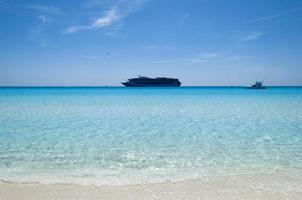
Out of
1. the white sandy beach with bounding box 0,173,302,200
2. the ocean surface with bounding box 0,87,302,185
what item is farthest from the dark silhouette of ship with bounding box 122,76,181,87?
the white sandy beach with bounding box 0,173,302,200

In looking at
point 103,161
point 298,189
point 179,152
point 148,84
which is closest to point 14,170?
point 103,161

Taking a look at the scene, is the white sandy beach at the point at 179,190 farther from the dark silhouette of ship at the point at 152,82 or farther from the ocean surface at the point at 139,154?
the dark silhouette of ship at the point at 152,82

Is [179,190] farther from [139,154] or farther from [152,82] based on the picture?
[152,82]

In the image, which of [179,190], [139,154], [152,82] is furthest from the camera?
→ [152,82]

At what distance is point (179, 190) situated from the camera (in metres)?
4.85

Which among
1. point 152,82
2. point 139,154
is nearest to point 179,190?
point 139,154

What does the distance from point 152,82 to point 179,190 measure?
99366mm

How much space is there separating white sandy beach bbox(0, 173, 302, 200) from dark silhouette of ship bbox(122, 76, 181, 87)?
98271 mm

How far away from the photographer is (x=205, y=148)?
8.13 metres

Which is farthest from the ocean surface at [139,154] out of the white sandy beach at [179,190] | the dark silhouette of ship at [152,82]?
the dark silhouette of ship at [152,82]

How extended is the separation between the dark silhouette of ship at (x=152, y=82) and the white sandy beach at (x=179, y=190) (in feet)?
322

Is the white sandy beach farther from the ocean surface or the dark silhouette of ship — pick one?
the dark silhouette of ship

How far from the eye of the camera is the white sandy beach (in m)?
4.57

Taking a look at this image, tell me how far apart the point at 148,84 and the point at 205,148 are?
96052mm
